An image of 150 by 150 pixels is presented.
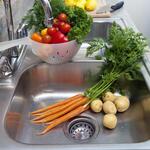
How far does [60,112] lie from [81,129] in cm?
9

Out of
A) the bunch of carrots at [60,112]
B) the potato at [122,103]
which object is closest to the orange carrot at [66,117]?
the bunch of carrots at [60,112]

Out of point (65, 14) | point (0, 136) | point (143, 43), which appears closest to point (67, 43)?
point (65, 14)

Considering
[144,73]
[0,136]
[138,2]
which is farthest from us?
[138,2]

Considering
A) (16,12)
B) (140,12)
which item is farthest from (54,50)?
(140,12)

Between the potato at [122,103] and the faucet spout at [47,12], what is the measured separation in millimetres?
345

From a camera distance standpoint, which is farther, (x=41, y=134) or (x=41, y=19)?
(x=41, y=19)

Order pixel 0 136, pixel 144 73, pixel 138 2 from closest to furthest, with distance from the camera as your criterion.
Answer: pixel 0 136
pixel 144 73
pixel 138 2

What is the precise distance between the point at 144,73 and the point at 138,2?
A: 1434 mm

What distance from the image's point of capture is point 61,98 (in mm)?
1005

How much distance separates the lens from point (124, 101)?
0.88m

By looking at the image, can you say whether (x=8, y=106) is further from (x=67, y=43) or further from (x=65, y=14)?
(x=65, y=14)

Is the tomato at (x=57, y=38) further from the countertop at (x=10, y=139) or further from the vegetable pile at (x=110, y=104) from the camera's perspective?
the vegetable pile at (x=110, y=104)

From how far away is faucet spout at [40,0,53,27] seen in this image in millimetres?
836

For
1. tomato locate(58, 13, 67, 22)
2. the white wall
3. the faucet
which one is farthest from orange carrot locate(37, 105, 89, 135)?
the white wall
